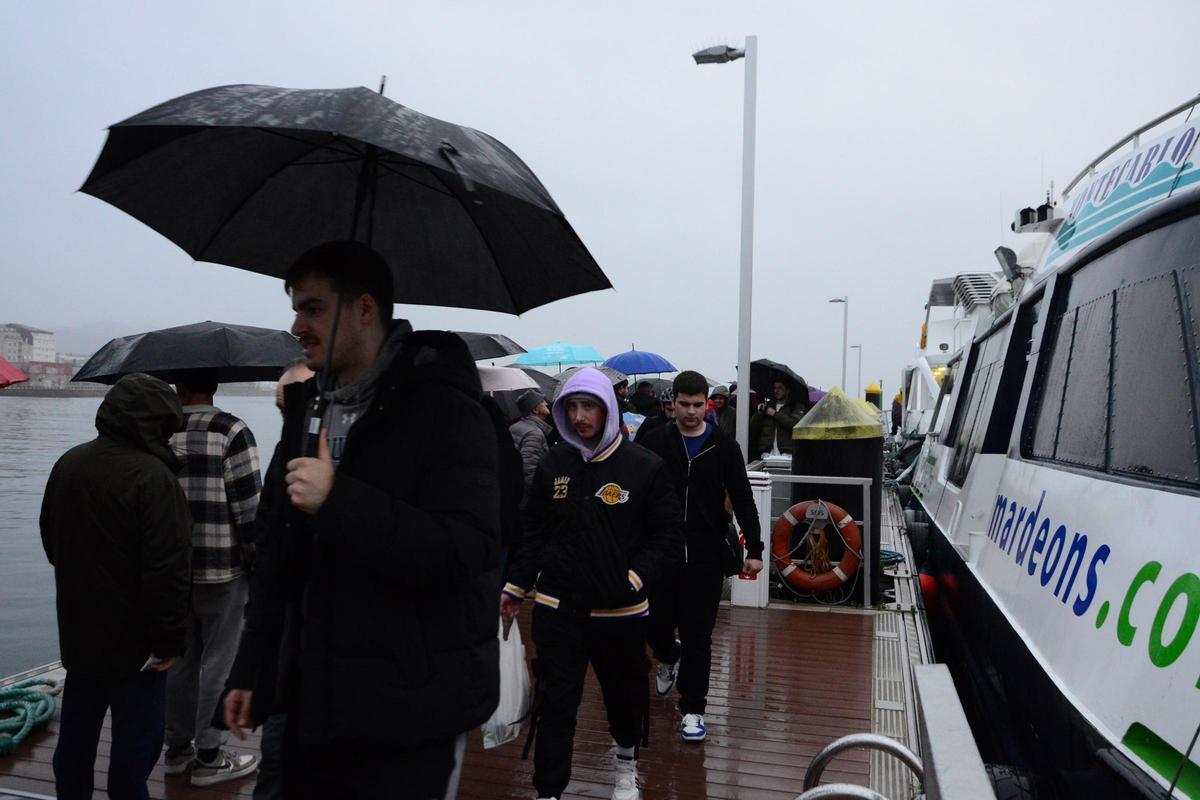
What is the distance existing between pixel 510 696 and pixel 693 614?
130 cm

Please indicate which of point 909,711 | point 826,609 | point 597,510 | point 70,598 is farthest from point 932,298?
point 70,598

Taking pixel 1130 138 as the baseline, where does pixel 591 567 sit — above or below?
below

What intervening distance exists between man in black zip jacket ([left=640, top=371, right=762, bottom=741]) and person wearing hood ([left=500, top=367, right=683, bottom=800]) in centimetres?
90

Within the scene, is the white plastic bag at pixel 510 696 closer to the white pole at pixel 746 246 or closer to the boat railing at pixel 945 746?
the boat railing at pixel 945 746

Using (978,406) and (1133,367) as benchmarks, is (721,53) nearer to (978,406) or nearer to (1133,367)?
(978,406)

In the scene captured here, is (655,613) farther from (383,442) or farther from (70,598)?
(383,442)

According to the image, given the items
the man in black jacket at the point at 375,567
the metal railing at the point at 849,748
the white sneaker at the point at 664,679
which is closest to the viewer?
the man in black jacket at the point at 375,567

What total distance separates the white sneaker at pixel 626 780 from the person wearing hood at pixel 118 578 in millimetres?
1963

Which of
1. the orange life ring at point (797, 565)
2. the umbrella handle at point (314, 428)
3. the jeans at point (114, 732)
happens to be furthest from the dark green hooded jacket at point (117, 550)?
the orange life ring at point (797, 565)

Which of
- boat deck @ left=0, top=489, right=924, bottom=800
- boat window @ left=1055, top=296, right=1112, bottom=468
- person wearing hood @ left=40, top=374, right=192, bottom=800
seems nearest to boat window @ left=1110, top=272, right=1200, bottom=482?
boat window @ left=1055, top=296, right=1112, bottom=468

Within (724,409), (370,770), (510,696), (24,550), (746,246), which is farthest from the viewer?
(724,409)

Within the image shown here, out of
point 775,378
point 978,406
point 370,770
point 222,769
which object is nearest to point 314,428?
point 370,770

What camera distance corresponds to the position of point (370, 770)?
6.13ft

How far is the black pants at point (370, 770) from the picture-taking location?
1.86 m
